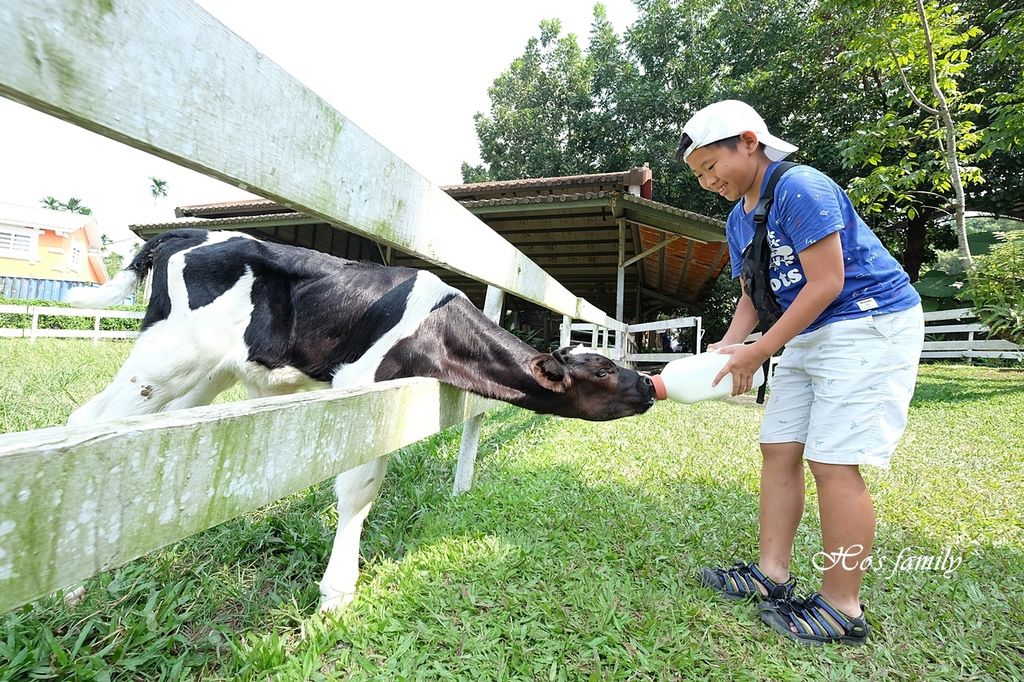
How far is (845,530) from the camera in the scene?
1.87 metres

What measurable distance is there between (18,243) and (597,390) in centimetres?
3962

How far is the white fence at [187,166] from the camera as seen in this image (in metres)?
0.57

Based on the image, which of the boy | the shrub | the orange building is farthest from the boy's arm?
the orange building

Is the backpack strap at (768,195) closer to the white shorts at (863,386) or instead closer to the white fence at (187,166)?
the white shorts at (863,386)

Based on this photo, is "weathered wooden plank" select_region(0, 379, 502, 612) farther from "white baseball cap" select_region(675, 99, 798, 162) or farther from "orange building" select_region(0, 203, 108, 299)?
"orange building" select_region(0, 203, 108, 299)

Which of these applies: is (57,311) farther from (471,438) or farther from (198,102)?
(198,102)

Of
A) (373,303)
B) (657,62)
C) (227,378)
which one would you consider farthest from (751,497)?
(657,62)

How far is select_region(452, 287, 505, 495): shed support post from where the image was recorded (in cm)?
302

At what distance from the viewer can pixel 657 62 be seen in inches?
1025

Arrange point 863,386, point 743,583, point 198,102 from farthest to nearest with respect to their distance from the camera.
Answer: point 743,583, point 863,386, point 198,102

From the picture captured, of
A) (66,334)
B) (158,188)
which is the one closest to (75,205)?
(158,188)

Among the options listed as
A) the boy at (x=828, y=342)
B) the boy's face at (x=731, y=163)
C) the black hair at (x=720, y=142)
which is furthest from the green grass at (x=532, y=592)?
the black hair at (x=720, y=142)

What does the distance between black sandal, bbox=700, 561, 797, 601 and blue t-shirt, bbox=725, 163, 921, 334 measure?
38.7 inches

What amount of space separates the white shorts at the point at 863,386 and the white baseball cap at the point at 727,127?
0.70 meters
